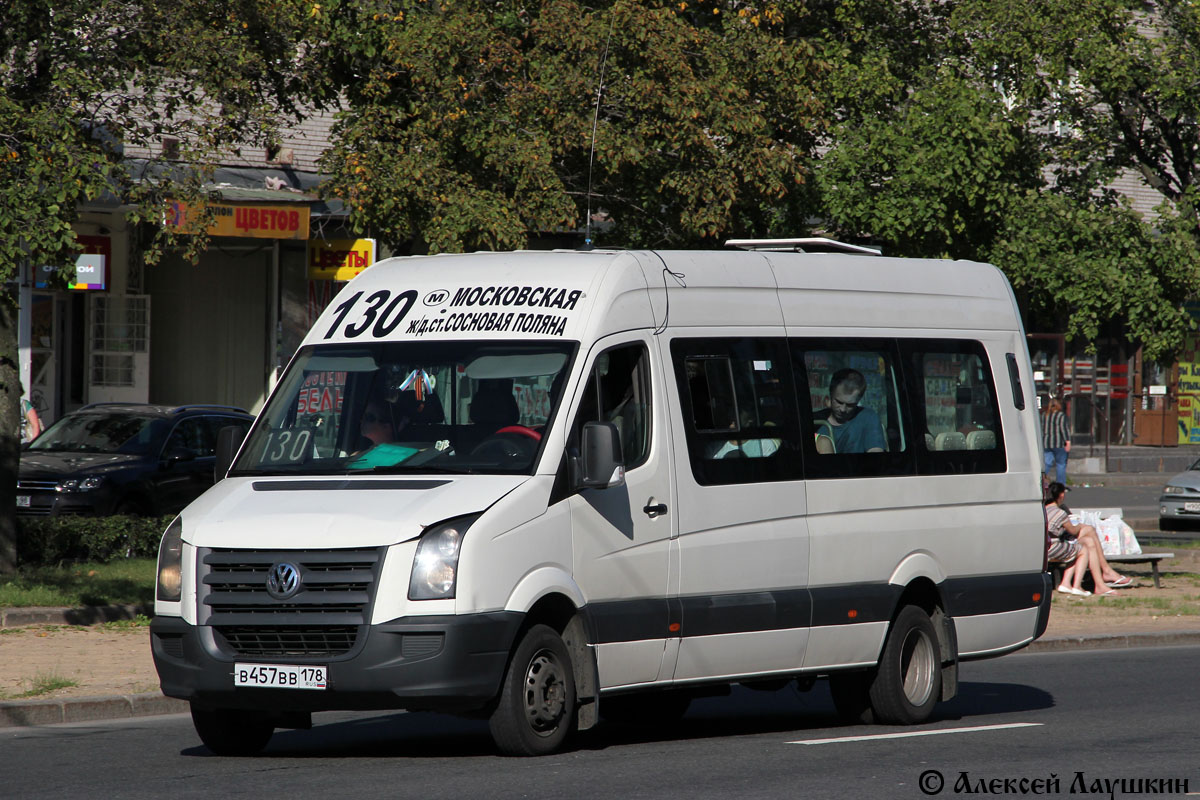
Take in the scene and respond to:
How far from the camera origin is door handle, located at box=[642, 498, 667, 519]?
29.5ft

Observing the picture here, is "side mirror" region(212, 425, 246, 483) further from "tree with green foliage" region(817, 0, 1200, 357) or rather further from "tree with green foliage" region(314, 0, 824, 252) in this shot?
"tree with green foliage" region(817, 0, 1200, 357)

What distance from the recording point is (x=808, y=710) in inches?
460

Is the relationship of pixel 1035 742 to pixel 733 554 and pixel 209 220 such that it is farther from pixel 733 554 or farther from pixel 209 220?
pixel 209 220

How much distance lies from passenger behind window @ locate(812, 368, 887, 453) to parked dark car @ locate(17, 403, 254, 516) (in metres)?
12.0

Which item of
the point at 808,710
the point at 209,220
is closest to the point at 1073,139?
the point at 209,220

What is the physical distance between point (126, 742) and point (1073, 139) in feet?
54.9

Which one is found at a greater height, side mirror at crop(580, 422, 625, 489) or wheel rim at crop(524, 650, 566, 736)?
side mirror at crop(580, 422, 625, 489)

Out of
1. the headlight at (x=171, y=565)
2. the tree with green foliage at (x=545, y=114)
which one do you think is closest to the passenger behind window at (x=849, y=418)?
the headlight at (x=171, y=565)

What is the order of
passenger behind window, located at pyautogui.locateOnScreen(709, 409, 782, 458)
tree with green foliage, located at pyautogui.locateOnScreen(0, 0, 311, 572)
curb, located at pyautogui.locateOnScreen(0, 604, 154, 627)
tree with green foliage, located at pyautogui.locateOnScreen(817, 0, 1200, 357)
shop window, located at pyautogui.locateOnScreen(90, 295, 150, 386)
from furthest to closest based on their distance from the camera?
shop window, located at pyautogui.locateOnScreen(90, 295, 150, 386) → tree with green foliage, located at pyautogui.locateOnScreen(817, 0, 1200, 357) → curb, located at pyautogui.locateOnScreen(0, 604, 154, 627) → tree with green foliage, located at pyautogui.locateOnScreen(0, 0, 311, 572) → passenger behind window, located at pyautogui.locateOnScreen(709, 409, 782, 458)

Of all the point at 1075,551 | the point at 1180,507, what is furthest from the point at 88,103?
the point at 1180,507

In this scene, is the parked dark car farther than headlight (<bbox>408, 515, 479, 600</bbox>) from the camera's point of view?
Yes

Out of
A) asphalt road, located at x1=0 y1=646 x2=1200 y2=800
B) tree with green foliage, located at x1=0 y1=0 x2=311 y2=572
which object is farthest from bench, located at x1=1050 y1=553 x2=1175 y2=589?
tree with green foliage, located at x1=0 y1=0 x2=311 y2=572

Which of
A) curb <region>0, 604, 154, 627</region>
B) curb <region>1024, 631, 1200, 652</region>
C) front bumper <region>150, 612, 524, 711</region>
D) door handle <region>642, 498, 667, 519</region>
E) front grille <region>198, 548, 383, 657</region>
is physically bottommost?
curb <region>1024, 631, 1200, 652</region>

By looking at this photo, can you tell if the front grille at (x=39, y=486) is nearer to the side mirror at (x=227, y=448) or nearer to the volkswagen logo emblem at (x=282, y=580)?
the side mirror at (x=227, y=448)
